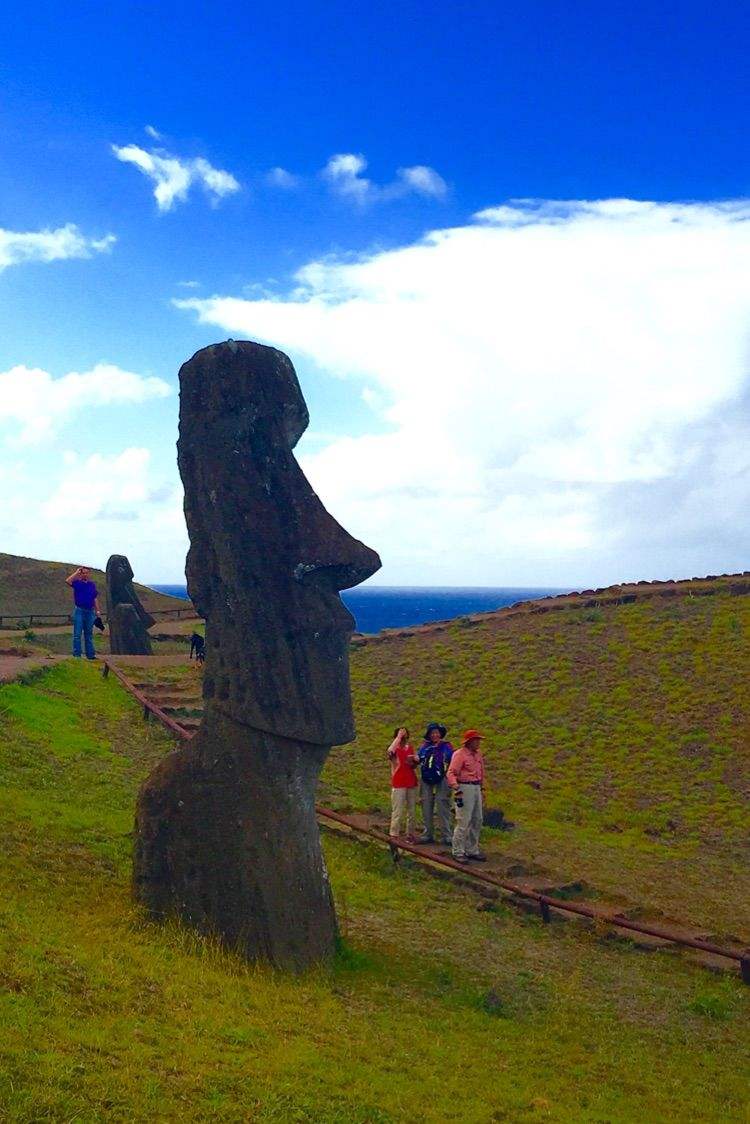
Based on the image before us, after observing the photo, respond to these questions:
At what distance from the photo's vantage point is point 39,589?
48.9m

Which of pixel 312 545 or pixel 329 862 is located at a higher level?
pixel 312 545

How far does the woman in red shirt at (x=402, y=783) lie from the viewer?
14.6m

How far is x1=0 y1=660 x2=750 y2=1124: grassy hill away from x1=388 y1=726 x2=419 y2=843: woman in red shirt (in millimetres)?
684

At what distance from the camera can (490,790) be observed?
62.3ft

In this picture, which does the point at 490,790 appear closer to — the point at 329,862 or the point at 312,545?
the point at 329,862

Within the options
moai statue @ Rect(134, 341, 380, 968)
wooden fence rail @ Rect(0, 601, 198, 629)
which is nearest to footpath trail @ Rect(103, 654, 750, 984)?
moai statue @ Rect(134, 341, 380, 968)

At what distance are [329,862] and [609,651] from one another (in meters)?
13.6

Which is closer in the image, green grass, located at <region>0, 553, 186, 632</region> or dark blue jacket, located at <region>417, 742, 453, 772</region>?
dark blue jacket, located at <region>417, 742, 453, 772</region>

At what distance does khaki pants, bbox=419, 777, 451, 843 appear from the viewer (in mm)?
15000

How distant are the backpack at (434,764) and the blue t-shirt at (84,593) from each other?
12213 mm

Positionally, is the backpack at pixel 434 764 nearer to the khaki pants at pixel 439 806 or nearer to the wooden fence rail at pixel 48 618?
the khaki pants at pixel 439 806

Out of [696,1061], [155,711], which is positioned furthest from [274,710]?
[155,711]

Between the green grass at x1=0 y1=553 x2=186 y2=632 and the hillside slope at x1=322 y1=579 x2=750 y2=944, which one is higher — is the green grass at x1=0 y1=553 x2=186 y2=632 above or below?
above

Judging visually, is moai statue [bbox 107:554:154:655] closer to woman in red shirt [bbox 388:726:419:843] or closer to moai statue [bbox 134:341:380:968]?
woman in red shirt [bbox 388:726:419:843]
